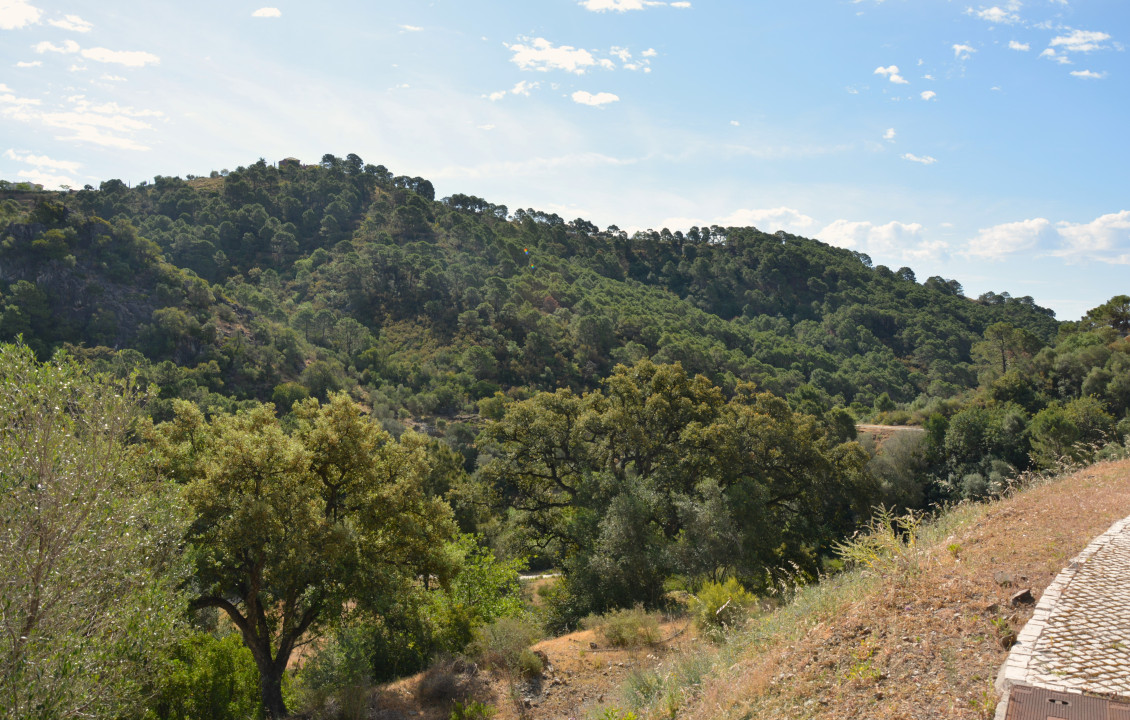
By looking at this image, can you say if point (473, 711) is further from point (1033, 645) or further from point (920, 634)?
point (1033, 645)

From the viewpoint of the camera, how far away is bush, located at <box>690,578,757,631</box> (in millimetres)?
10157

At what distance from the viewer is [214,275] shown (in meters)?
67.1

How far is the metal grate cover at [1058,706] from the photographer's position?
4.02 m

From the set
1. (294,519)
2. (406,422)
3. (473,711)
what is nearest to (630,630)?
(473,711)

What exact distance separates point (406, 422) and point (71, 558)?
40.3 m

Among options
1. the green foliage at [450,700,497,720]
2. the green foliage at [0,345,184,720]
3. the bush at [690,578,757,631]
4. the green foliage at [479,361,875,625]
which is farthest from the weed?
the green foliage at [0,345,184,720]

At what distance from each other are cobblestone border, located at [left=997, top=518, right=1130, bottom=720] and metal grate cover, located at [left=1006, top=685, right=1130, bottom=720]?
0.06 m

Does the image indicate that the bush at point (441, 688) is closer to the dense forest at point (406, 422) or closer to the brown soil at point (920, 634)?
the dense forest at point (406, 422)

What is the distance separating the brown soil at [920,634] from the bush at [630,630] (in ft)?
7.95

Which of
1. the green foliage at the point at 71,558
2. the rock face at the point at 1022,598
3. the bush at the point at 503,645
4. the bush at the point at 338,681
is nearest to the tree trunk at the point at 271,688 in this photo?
the bush at the point at 338,681

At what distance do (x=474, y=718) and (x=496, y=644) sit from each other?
73.6 inches

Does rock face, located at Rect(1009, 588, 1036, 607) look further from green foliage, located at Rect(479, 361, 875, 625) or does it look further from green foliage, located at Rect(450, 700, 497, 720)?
green foliage, located at Rect(479, 361, 875, 625)

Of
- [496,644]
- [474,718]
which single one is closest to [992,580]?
[474,718]

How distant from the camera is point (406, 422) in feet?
151
